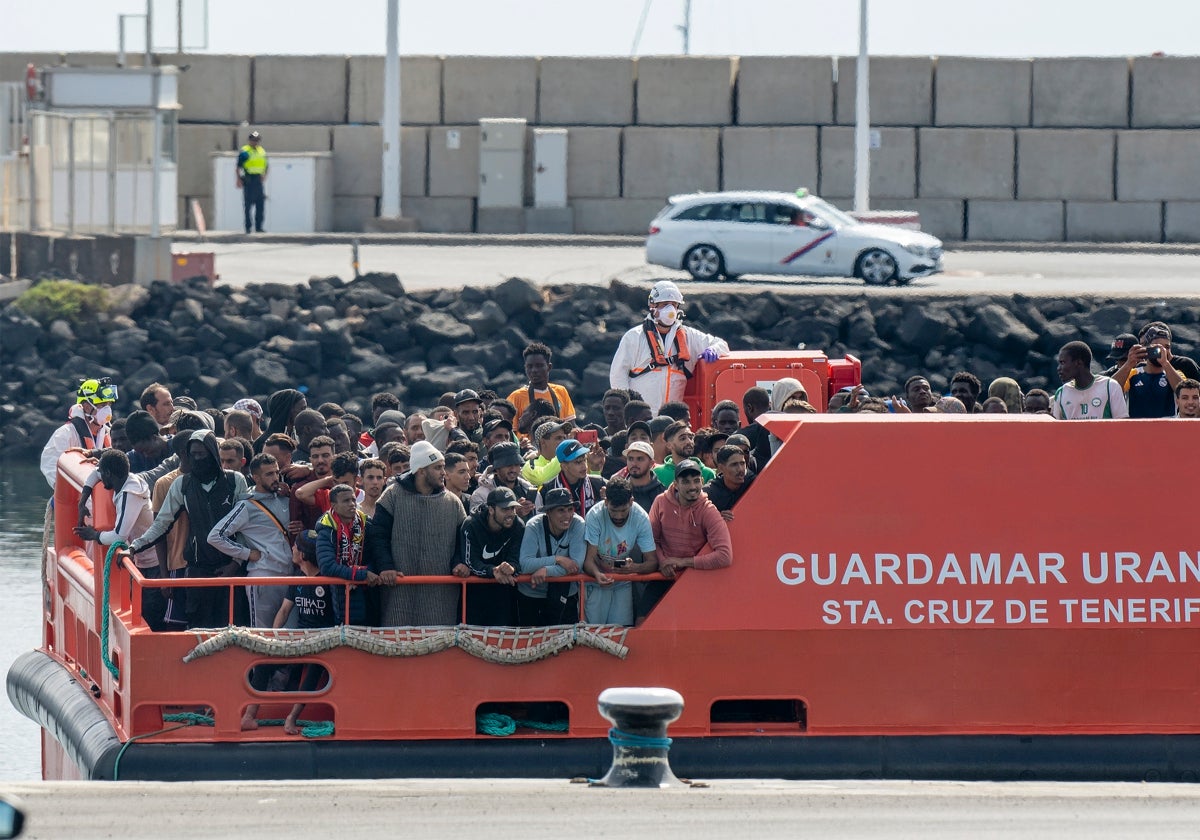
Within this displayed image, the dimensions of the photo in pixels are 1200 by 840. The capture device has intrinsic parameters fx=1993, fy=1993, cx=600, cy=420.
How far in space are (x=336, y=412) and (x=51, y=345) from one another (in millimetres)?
16872

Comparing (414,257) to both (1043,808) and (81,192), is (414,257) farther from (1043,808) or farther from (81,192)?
(1043,808)

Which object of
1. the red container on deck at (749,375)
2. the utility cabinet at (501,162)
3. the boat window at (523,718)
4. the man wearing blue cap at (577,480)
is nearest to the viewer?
the boat window at (523,718)

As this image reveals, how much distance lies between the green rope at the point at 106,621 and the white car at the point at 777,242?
60.5 feet

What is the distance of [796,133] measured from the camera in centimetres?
3453

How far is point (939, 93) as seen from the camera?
113ft

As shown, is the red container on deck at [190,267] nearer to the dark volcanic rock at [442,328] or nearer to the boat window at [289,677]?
the dark volcanic rock at [442,328]

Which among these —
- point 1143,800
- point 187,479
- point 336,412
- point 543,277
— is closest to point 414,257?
point 543,277

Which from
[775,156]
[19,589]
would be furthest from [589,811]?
[775,156]

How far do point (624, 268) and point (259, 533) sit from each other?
68.5ft

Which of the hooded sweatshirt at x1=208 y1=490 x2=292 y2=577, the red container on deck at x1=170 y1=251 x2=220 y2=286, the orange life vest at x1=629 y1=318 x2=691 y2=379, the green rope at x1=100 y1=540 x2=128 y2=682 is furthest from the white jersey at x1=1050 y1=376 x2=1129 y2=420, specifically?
the red container on deck at x1=170 y1=251 x2=220 y2=286

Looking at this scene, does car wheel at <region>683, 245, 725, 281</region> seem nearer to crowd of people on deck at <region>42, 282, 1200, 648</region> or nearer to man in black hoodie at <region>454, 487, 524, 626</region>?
crowd of people on deck at <region>42, 282, 1200, 648</region>

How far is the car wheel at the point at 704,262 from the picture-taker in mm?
27812

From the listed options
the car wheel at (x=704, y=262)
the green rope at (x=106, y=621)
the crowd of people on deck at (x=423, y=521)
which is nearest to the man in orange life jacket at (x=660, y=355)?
the crowd of people on deck at (x=423, y=521)

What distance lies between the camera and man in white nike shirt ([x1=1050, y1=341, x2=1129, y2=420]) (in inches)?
426
